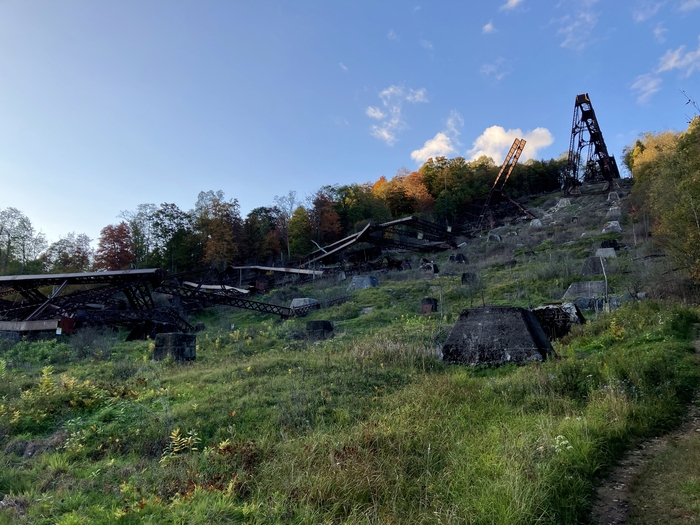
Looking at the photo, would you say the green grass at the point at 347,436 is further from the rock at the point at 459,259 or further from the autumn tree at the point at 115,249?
the autumn tree at the point at 115,249

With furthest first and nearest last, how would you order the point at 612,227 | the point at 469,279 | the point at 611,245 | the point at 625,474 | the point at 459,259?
1. the point at 459,259
2. the point at 612,227
3. the point at 611,245
4. the point at 469,279
5. the point at 625,474

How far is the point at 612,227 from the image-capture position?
27406 mm

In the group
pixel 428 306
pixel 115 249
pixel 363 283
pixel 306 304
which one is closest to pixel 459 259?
pixel 363 283

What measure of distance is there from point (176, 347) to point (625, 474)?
32.9 feet

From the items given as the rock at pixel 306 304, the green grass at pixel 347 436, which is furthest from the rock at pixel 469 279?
the green grass at pixel 347 436

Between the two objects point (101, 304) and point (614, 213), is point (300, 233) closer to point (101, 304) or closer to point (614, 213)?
point (101, 304)

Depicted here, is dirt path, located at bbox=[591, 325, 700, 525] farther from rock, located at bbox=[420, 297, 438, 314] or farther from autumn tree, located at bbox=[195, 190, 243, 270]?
autumn tree, located at bbox=[195, 190, 243, 270]

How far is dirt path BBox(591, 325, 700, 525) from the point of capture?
3080 mm

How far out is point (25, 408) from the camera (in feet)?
19.7

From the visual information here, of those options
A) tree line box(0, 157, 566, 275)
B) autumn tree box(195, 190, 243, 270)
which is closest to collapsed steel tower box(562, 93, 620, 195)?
tree line box(0, 157, 566, 275)

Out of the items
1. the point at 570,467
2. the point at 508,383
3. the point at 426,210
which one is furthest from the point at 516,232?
the point at 570,467

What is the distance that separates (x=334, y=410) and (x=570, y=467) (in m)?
2.90

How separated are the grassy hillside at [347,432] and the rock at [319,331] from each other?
3452 millimetres

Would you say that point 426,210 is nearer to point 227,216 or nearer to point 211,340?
point 227,216
